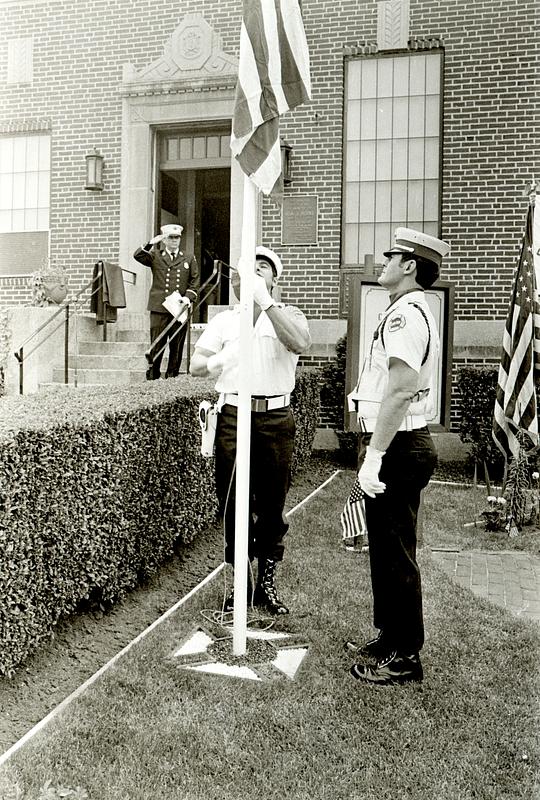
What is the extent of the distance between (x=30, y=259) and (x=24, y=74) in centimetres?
264

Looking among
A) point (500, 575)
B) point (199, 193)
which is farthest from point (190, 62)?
point (500, 575)

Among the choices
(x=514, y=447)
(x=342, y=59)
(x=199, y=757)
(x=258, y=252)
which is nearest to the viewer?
(x=199, y=757)

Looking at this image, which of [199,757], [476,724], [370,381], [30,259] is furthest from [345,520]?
[30,259]

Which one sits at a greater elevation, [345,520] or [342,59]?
[342,59]

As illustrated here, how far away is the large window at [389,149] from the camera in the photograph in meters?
9.71

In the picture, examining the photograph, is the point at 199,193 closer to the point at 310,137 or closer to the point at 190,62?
the point at 190,62

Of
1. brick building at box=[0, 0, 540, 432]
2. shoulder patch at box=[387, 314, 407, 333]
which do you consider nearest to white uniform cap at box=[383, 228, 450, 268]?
shoulder patch at box=[387, 314, 407, 333]

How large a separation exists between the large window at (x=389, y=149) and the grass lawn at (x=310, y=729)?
6.86 m

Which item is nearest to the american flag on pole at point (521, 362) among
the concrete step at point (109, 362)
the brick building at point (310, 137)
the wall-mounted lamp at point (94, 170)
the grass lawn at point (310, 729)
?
the grass lawn at point (310, 729)

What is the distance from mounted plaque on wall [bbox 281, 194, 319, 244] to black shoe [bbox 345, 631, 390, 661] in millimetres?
7080

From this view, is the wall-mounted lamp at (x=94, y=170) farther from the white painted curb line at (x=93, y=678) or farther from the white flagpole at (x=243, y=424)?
the white flagpole at (x=243, y=424)

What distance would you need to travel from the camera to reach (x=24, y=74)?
10.8m

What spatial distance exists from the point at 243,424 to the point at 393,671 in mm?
1329

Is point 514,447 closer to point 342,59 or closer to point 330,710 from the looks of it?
point 330,710
